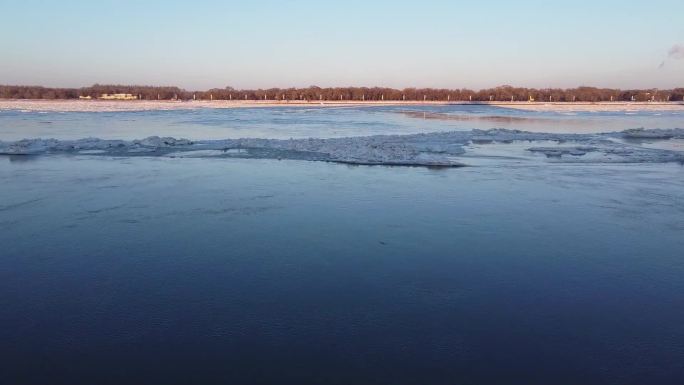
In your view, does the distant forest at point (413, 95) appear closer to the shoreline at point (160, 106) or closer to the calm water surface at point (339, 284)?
the shoreline at point (160, 106)

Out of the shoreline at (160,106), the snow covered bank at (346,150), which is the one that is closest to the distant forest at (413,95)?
the shoreline at (160,106)

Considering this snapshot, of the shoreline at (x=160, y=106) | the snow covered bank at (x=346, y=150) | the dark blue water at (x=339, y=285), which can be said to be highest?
the shoreline at (x=160, y=106)

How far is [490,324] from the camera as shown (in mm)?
3098

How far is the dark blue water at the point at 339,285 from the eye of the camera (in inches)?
104

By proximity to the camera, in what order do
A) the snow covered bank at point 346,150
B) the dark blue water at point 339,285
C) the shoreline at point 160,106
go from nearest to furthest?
the dark blue water at point 339,285, the snow covered bank at point 346,150, the shoreline at point 160,106

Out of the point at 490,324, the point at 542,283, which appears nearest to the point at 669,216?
the point at 542,283

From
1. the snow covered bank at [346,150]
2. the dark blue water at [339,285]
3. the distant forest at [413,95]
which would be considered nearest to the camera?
the dark blue water at [339,285]

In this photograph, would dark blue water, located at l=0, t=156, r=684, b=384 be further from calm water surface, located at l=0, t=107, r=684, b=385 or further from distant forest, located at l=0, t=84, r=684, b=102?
distant forest, located at l=0, t=84, r=684, b=102

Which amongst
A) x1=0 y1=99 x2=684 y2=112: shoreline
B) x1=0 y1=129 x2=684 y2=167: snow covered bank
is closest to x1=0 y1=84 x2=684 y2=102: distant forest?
x1=0 y1=99 x2=684 y2=112: shoreline

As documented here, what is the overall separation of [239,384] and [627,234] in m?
3.97

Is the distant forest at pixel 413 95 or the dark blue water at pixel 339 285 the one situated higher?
the distant forest at pixel 413 95

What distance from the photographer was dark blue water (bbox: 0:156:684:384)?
8.71ft

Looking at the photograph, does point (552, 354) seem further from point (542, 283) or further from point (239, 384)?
point (239, 384)

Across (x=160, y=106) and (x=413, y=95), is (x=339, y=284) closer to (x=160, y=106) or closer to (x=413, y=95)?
(x=160, y=106)
